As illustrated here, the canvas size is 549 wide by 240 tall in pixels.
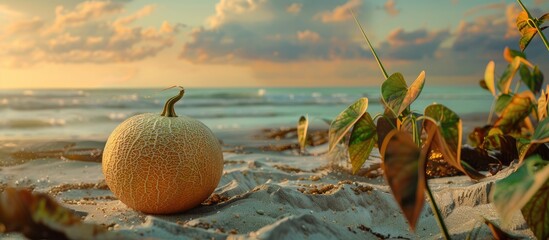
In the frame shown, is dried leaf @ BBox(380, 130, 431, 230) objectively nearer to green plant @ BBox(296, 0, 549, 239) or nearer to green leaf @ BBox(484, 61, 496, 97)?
green plant @ BBox(296, 0, 549, 239)

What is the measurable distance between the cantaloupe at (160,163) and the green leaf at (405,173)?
1407 millimetres

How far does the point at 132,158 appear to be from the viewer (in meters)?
2.49

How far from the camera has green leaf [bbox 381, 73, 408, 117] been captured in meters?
1.69

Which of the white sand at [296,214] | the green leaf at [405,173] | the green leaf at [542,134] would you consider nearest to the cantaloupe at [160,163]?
the white sand at [296,214]

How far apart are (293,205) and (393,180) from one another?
1.52 m

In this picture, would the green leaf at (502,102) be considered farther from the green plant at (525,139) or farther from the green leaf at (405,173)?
the green leaf at (405,173)

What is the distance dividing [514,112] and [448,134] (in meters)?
2.59

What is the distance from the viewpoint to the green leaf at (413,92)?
1627 millimetres

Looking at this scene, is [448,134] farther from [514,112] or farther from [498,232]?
[514,112]

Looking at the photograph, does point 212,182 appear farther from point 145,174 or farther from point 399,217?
point 399,217

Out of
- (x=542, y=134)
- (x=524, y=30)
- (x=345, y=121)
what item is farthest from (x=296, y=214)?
(x=524, y=30)

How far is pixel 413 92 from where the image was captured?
1.65 m

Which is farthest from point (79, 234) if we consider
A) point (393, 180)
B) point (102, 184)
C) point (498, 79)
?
point (498, 79)

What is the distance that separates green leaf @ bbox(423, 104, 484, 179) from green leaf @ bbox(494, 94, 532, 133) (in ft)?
7.78
